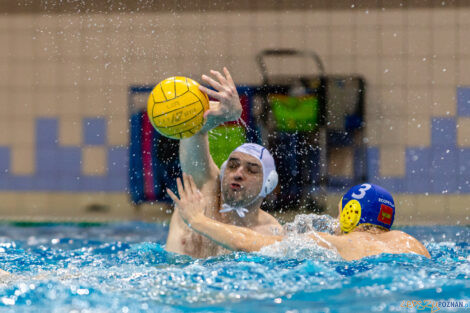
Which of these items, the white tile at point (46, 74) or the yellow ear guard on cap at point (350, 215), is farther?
the white tile at point (46, 74)

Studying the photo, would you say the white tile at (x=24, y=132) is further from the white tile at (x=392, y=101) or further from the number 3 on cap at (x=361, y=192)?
the number 3 on cap at (x=361, y=192)

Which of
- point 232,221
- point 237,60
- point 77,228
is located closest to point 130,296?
point 232,221

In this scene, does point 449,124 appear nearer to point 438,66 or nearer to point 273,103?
point 438,66

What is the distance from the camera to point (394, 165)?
9062 mm

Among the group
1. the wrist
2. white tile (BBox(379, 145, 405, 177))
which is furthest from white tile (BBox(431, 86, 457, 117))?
the wrist

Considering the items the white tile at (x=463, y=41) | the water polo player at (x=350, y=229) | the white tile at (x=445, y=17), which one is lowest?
the water polo player at (x=350, y=229)

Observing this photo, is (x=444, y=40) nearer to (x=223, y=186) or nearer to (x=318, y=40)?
(x=318, y=40)

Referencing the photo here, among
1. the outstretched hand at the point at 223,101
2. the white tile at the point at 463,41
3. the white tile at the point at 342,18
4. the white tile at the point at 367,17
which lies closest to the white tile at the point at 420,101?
the white tile at the point at 463,41

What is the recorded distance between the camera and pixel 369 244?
3.40 m

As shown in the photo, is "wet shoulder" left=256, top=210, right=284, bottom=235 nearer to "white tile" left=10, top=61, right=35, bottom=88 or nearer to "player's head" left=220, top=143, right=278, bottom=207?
"player's head" left=220, top=143, right=278, bottom=207

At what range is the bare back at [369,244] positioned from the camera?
337 centimetres

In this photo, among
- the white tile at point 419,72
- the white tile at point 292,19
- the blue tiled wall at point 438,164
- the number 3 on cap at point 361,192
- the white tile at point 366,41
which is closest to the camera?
the number 3 on cap at point 361,192

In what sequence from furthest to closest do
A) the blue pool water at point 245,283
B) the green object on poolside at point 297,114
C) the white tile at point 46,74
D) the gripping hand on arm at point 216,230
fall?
1. the white tile at point 46,74
2. the green object on poolside at point 297,114
3. the gripping hand on arm at point 216,230
4. the blue pool water at point 245,283

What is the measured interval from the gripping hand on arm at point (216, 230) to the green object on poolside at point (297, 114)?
5198 mm
